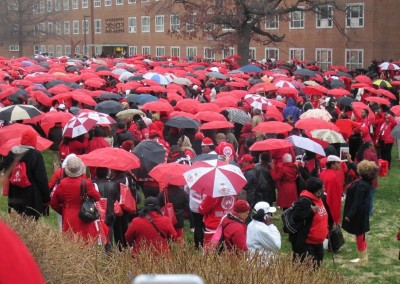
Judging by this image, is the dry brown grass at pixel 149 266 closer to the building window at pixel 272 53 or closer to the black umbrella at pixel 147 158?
the black umbrella at pixel 147 158

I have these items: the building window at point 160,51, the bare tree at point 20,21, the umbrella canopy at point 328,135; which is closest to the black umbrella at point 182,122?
the umbrella canopy at point 328,135

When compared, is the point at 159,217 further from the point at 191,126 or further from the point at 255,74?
the point at 255,74

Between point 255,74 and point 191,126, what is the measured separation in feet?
48.4

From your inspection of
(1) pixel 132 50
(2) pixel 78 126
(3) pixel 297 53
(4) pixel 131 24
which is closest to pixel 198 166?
(2) pixel 78 126

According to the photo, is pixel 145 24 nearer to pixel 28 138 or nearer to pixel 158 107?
pixel 158 107

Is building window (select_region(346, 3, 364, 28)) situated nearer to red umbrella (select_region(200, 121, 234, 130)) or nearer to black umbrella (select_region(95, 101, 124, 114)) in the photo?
black umbrella (select_region(95, 101, 124, 114))

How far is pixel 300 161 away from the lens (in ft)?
36.6

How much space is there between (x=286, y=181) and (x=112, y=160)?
130 inches

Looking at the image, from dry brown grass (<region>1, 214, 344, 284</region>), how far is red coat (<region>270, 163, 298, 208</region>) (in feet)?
16.8

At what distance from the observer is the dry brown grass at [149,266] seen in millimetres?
4707

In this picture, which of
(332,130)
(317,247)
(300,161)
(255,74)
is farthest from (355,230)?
(255,74)

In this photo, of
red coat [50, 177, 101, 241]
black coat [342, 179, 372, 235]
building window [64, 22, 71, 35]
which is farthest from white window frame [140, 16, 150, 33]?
red coat [50, 177, 101, 241]

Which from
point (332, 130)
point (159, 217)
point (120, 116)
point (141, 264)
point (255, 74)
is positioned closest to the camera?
point (141, 264)

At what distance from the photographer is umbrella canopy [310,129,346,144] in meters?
11.8
